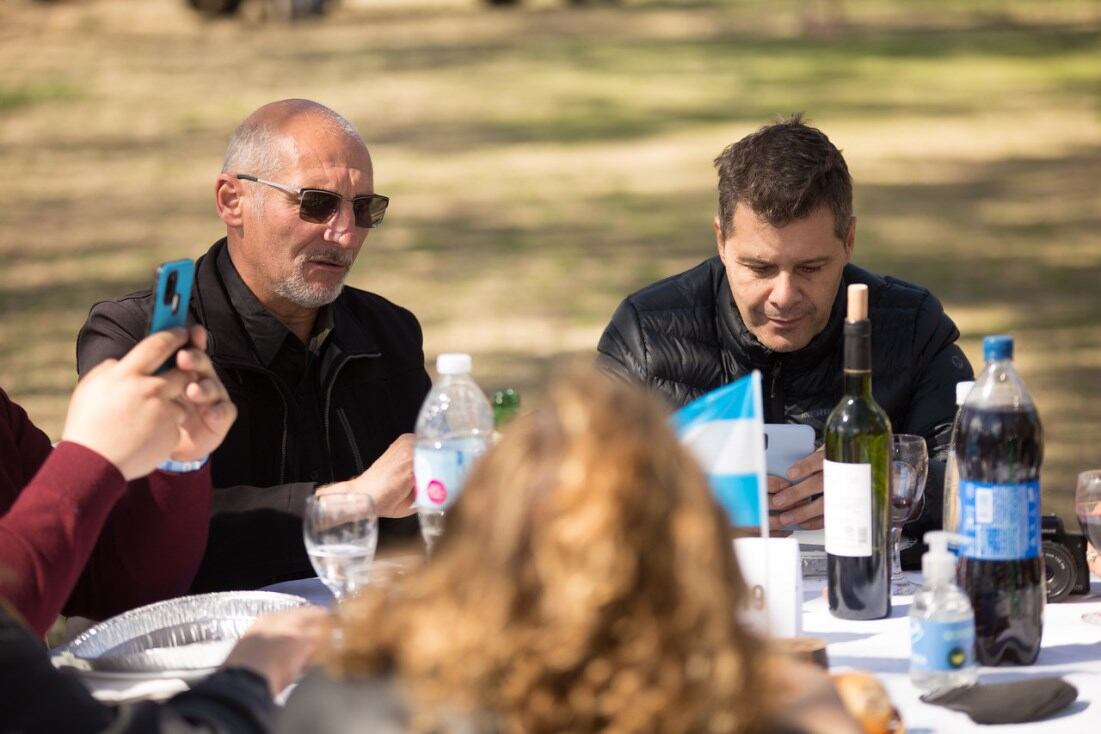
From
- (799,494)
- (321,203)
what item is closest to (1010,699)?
(799,494)

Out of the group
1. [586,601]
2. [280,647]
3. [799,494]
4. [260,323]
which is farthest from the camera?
[260,323]

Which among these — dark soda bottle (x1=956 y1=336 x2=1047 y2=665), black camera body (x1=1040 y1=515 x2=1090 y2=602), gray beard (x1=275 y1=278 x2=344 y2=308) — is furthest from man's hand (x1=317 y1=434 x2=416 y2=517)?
black camera body (x1=1040 y1=515 x2=1090 y2=602)

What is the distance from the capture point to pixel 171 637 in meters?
2.65

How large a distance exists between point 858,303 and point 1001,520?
466mm

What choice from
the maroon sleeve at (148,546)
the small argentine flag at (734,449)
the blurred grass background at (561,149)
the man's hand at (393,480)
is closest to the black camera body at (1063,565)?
the small argentine flag at (734,449)

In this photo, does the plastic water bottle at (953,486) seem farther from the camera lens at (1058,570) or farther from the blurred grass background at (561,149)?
the blurred grass background at (561,149)

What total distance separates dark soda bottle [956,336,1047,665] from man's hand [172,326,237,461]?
4.16ft

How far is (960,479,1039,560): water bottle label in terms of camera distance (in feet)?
8.14

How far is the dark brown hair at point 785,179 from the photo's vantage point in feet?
12.1

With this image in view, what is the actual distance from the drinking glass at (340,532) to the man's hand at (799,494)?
2.98 feet

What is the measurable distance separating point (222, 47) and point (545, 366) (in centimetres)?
1677

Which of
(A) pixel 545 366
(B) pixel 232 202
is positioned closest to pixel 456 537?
(B) pixel 232 202

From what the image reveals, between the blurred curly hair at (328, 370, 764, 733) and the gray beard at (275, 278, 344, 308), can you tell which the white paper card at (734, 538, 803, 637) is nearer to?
the blurred curly hair at (328, 370, 764, 733)

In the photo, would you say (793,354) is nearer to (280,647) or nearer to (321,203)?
(321,203)
